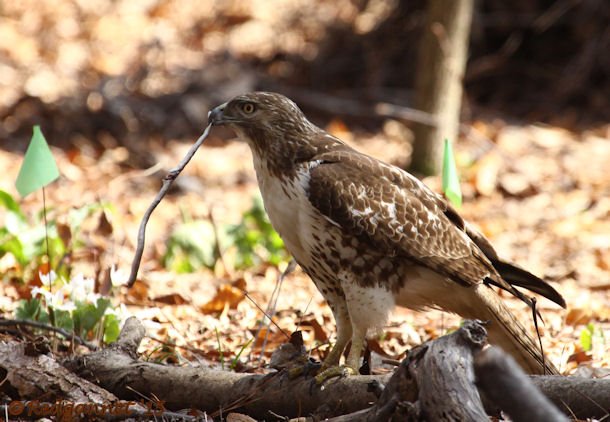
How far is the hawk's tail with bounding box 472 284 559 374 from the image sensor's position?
147 inches

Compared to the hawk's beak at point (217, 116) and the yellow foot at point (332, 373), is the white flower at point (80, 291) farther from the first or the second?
the yellow foot at point (332, 373)

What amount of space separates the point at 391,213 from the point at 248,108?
77cm

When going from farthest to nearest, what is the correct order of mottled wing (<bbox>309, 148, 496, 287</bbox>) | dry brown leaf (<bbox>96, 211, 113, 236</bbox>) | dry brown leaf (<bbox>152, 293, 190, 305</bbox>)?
1. dry brown leaf (<bbox>152, 293, 190, 305</bbox>)
2. dry brown leaf (<bbox>96, 211, 113, 236</bbox>)
3. mottled wing (<bbox>309, 148, 496, 287</bbox>)

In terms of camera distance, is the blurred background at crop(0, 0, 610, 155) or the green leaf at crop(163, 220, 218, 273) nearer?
the green leaf at crop(163, 220, 218, 273)

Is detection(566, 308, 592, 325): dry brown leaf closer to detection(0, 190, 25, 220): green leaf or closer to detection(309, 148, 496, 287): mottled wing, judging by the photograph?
detection(309, 148, 496, 287): mottled wing

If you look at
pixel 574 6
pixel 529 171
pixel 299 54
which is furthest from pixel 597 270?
pixel 299 54

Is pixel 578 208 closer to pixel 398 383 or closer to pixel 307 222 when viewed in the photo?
pixel 307 222

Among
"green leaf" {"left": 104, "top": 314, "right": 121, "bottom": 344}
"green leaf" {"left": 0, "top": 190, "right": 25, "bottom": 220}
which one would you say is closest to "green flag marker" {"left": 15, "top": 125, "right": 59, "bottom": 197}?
"green leaf" {"left": 104, "top": 314, "right": 121, "bottom": 344}

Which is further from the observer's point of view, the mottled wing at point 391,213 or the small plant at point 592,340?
the small plant at point 592,340

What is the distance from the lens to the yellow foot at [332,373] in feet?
10.5

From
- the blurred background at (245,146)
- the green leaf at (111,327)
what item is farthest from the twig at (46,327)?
the blurred background at (245,146)

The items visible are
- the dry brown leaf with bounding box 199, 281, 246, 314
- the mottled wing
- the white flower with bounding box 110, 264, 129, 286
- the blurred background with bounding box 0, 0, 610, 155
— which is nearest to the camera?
the mottled wing

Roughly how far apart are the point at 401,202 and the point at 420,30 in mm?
6807

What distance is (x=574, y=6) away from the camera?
31.3 feet
